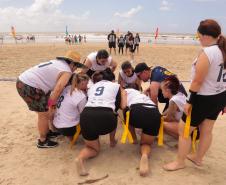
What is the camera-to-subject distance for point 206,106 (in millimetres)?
3031

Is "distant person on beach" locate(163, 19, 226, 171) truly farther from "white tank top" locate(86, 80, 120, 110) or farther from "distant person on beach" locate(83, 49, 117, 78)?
"distant person on beach" locate(83, 49, 117, 78)

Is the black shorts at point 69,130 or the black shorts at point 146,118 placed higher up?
the black shorts at point 146,118

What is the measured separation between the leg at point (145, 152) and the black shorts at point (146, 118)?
0.41 ft

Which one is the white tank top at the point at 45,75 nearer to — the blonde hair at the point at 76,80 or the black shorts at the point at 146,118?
the blonde hair at the point at 76,80

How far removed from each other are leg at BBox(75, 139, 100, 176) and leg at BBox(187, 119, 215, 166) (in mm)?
1276

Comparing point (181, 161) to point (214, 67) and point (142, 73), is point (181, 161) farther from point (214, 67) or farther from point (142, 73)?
point (142, 73)

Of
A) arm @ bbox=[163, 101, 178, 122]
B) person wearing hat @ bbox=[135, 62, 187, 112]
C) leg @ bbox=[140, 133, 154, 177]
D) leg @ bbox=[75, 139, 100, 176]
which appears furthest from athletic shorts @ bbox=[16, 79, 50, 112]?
arm @ bbox=[163, 101, 178, 122]

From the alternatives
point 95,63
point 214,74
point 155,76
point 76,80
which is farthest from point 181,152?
point 95,63

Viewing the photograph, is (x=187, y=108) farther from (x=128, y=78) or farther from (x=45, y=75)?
(x=128, y=78)

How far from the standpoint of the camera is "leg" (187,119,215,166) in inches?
127

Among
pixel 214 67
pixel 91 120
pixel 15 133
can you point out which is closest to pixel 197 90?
pixel 214 67

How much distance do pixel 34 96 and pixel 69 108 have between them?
517 millimetres

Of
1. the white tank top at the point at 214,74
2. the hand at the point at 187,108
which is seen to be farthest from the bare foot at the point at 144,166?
the white tank top at the point at 214,74

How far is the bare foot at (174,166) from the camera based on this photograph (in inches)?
129
